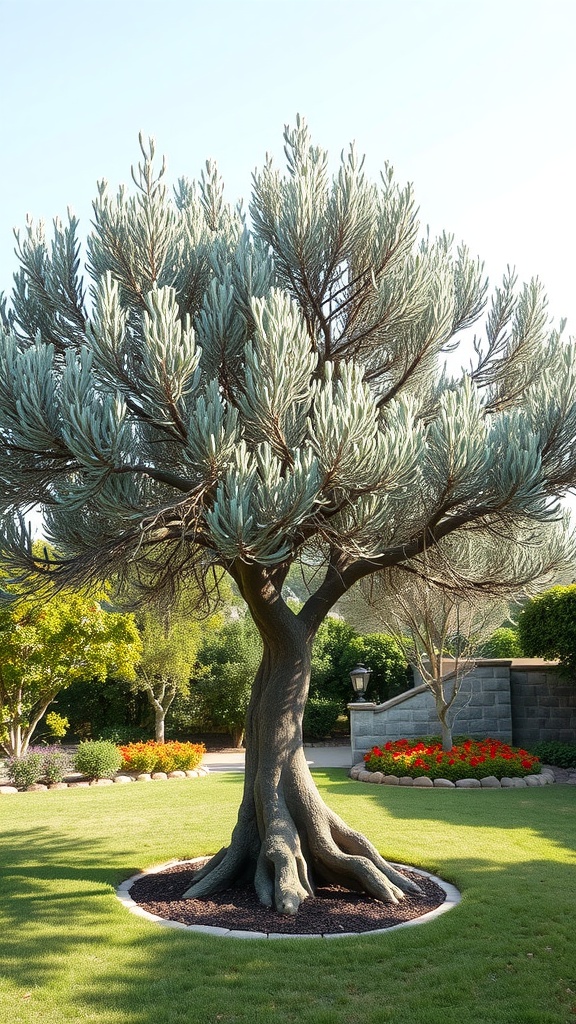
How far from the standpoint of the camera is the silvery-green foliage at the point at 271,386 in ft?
15.0

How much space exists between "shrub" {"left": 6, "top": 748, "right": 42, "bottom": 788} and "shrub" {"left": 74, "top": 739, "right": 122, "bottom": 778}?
2.42 feet

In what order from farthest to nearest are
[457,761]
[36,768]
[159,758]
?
[159,758], [36,768], [457,761]

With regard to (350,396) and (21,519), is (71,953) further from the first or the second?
(350,396)

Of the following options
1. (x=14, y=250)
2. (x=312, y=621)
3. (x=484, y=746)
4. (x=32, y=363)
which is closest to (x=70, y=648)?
(x=484, y=746)

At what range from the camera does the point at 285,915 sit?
5.57 m

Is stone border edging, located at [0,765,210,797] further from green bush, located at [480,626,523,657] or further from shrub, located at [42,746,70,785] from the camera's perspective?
green bush, located at [480,626,523,657]

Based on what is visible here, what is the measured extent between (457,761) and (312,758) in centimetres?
470

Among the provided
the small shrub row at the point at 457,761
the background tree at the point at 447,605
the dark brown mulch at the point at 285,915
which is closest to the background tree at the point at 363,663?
the background tree at the point at 447,605

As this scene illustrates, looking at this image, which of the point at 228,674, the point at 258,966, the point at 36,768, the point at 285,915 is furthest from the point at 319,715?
the point at 258,966

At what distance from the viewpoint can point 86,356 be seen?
4.62 m

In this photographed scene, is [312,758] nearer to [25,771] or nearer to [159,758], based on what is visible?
[159,758]

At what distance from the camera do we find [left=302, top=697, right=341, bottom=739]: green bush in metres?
19.9

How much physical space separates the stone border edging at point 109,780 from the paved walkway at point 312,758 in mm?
1114

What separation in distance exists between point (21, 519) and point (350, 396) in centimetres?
261
